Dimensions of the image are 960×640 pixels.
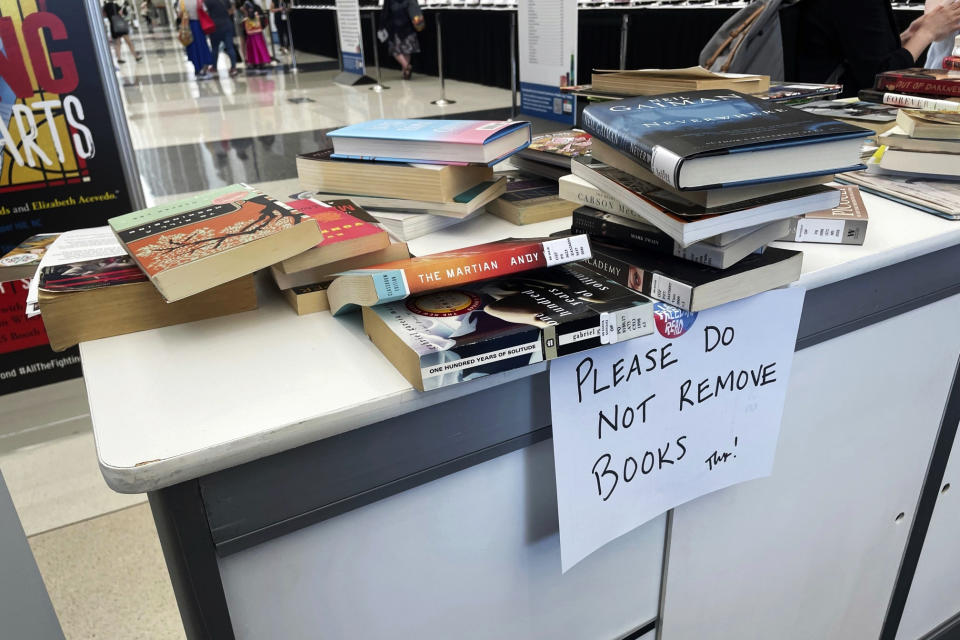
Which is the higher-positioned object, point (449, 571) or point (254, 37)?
point (254, 37)

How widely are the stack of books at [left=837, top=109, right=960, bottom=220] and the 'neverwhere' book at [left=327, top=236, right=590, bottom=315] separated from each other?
2.18ft

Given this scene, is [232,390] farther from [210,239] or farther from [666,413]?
[666,413]

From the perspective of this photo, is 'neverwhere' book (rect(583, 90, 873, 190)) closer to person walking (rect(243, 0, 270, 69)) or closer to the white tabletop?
the white tabletop

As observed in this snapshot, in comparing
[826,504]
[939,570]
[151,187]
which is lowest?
[939,570]

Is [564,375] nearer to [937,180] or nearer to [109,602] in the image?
[937,180]

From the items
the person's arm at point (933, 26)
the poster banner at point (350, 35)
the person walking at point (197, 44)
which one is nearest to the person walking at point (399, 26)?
the poster banner at point (350, 35)

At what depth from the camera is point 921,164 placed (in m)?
1.06

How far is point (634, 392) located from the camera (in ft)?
2.35

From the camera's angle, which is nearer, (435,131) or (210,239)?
(210,239)

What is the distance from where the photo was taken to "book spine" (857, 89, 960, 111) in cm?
135

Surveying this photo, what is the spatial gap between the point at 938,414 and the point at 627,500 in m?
0.69

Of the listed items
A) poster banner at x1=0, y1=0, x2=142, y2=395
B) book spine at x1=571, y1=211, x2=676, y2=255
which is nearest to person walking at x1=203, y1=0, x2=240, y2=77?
poster banner at x1=0, y1=0, x2=142, y2=395

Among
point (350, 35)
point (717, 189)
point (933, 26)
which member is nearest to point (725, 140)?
point (717, 189)

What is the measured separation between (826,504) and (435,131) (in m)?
0.80
